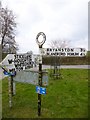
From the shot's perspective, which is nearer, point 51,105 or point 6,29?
point 51,105

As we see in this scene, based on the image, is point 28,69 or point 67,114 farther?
point 28,69

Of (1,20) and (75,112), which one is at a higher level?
(1,20)

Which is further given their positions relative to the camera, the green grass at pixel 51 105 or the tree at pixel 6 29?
the tree at pixel 6 29

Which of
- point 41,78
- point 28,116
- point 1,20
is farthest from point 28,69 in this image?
point 1,20

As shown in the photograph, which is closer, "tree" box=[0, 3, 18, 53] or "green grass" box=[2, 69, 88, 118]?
"green grass" box=[2, 69, 88, 118]

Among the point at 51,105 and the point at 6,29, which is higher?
the point at 6,29

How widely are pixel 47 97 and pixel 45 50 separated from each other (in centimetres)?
271

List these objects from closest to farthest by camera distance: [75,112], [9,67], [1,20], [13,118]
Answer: [13,118], [75,112], [9,67], [1,20]

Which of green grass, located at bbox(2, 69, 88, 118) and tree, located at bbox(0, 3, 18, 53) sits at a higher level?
tree, located at bbox(0, 3, 18, 53)

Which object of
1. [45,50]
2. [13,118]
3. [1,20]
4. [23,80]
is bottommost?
[13,118]

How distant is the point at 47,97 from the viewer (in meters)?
9.20

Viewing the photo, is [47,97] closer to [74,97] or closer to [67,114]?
[74,97]

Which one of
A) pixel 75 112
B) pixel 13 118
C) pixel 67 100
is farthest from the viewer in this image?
pixel 67 100

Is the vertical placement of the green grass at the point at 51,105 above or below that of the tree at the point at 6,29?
below
